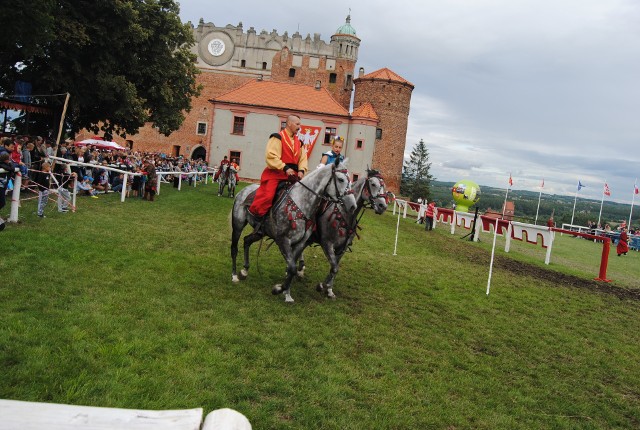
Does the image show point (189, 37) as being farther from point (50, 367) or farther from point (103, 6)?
point (50, 367)

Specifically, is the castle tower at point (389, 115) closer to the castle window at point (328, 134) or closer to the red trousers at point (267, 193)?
the castle window at point (328, 134)

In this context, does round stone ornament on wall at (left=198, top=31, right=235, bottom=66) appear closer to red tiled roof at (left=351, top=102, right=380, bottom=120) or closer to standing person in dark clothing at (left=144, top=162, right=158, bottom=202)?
red tiled roof at (left=351, top=102, right=380, bottom=120)

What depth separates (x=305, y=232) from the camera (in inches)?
324

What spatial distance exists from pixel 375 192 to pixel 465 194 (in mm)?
35044

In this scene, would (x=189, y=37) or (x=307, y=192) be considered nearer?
(x=307, y=192)

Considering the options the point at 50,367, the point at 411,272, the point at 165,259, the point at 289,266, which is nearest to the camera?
the point at 50,367

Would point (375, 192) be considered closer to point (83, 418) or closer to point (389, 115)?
point (83, 418)

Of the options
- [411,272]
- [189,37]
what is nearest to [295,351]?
[411,272]

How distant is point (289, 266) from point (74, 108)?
2104 cm

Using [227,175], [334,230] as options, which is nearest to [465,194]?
[227,175]

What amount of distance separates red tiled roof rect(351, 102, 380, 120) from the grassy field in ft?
148

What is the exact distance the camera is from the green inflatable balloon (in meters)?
42.4

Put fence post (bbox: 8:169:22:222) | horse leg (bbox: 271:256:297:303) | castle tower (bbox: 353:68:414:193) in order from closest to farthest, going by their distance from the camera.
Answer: horse leg (bbox: 271:256:297:303) → fence post (bbox: 8:169:22:222) → castle tower (bbox: 353:68:414:193)

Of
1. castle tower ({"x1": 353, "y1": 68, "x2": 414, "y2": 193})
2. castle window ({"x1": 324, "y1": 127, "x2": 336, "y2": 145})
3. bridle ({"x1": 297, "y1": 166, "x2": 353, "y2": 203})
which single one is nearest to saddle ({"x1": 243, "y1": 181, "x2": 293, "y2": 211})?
bridle ({"x1": 297, "y1": 166, "x2": 353, "y2": 203})
